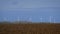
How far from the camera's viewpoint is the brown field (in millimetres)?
1264

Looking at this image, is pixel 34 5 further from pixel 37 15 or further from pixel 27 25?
pixel 27 25

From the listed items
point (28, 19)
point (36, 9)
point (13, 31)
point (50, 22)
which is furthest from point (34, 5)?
point (13, 31)

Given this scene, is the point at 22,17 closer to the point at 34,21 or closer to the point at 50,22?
the point at 34,21

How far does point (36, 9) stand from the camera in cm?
132

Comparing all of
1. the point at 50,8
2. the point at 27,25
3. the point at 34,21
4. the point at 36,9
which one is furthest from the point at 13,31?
the point at 50,8

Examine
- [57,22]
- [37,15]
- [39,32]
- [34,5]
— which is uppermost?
[34,5]

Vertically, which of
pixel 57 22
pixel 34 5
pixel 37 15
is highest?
pixel 34 5

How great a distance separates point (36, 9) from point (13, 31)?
1.44ft

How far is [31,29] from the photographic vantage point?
1.27 meters

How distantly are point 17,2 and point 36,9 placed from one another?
287mm

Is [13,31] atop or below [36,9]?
below

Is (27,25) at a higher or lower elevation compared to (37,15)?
lower

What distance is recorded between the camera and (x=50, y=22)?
1280 mm

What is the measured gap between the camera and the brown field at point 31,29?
1.26m
